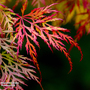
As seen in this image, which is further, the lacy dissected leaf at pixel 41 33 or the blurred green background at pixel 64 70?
the blurred green background at pixel 64 70

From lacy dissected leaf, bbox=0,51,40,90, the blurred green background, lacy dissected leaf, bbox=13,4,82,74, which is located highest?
lacy dissected leaf, bbox=13,4,82,74

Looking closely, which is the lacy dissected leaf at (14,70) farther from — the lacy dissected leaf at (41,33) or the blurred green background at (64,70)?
the blurred green background at (64,70)

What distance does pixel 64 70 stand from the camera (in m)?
1.96

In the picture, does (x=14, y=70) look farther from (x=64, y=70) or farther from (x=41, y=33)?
(x=64, y=70)

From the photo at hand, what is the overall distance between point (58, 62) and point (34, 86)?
1.64 feet

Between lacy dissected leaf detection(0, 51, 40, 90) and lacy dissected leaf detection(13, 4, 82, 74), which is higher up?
lacy dissected leaf detection(13, 4, 82, 74)

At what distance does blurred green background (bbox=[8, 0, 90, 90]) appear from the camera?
6.16 feet

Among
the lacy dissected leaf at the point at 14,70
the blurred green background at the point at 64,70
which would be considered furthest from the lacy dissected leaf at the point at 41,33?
the blurred green background at the point at 64,70

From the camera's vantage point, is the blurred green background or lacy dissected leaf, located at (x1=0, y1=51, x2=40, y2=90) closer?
lacy dissected leaf, located at (x1=0, y1=51, x2=40, y2=90)

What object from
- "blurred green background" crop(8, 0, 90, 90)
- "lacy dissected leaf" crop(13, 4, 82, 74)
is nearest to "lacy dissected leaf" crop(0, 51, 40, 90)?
"lacy dissected leaf" crop(13, 4, 82, 74)

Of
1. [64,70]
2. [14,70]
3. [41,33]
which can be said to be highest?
[41,33]

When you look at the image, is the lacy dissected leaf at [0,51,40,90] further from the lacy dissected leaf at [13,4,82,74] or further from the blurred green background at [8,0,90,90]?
the blurred green background at [8,0,90,90]

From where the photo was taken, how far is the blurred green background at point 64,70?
188 centimetres

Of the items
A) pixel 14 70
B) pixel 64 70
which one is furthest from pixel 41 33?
pixel 64 70
